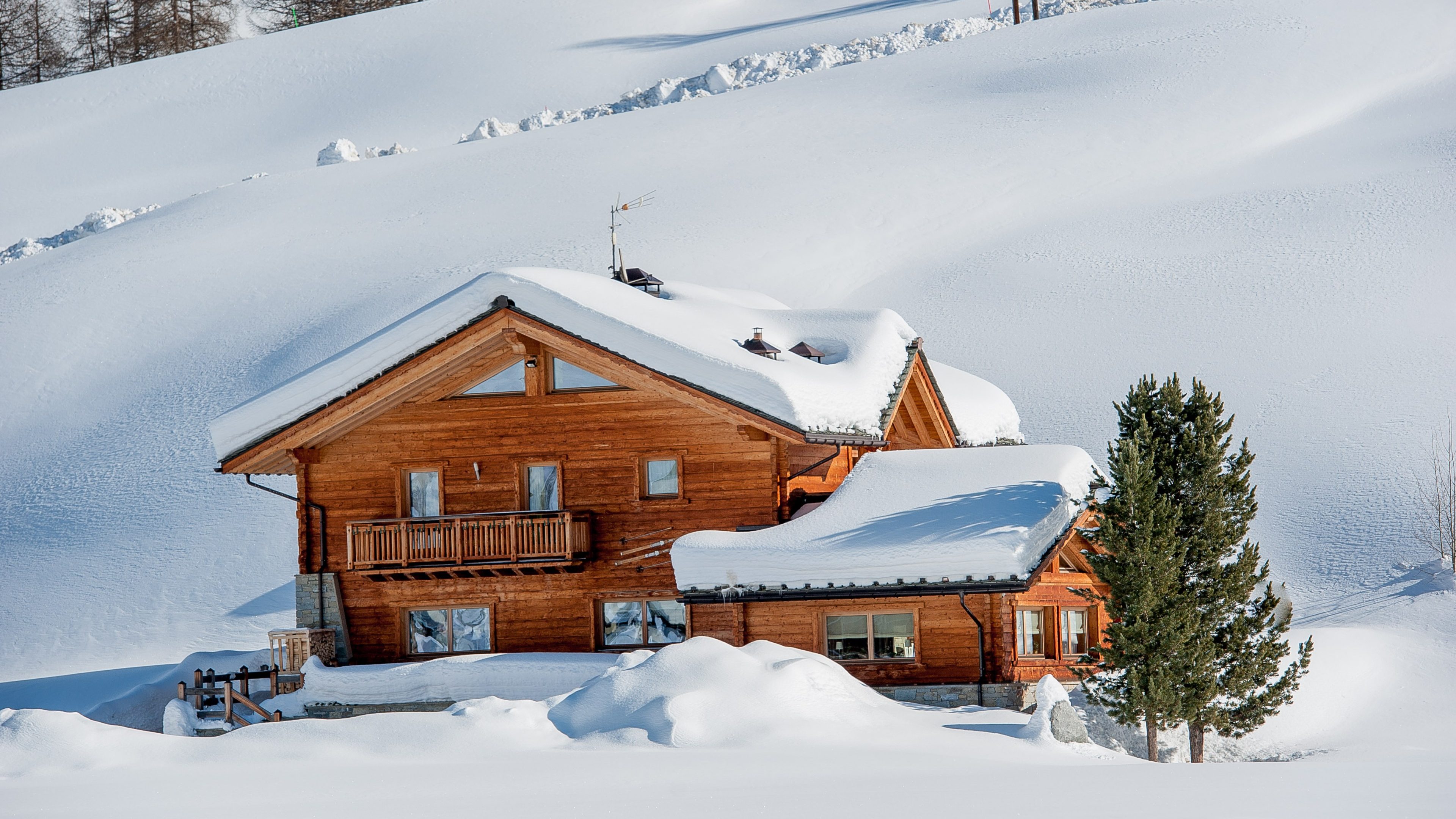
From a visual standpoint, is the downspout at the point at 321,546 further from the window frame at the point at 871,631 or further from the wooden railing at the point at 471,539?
the window frame at the point at 871,631

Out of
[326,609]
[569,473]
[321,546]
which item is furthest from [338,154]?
[569,473]


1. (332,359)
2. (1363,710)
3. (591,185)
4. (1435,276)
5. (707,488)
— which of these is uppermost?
(591,185)

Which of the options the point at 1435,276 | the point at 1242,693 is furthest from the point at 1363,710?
the point at 1435,276

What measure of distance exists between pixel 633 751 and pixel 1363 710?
11956 mm

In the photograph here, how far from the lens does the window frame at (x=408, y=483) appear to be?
2295cm

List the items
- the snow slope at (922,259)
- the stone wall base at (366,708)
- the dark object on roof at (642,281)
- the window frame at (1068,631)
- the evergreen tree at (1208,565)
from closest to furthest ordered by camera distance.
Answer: the evergreen tree at (1208,565), the window frame at (1068,631), the stone wall base at (366,708), the dark object on roof at (642,281), the snow slope at (922,259)

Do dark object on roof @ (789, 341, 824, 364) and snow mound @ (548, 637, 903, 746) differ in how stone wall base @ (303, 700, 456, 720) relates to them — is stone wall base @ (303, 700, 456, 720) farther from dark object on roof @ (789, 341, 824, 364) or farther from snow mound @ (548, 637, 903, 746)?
dark object on roof @ (789, 341, 824, 364)

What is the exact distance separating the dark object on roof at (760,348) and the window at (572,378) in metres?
2.19

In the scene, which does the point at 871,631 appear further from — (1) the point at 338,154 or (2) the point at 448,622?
(1) the point at 338,154

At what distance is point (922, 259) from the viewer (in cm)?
4356

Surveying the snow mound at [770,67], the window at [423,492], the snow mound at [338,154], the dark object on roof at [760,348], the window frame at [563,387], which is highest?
the snow mound at [770,67]

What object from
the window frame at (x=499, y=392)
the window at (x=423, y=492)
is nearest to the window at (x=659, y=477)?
the window frame at (x=499, y=392)

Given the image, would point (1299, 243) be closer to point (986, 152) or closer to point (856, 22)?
point (986, 152)

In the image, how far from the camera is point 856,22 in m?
77.4
